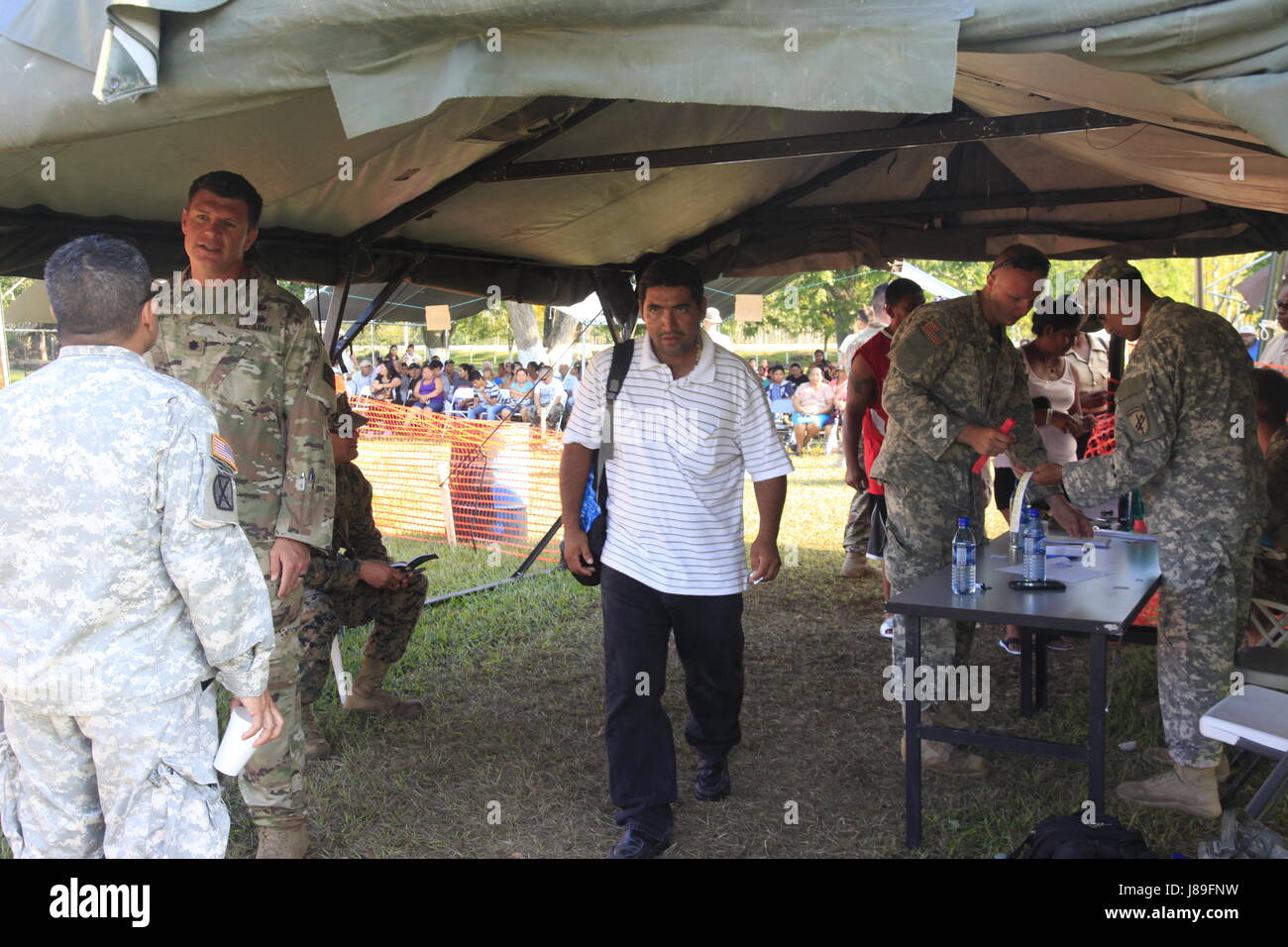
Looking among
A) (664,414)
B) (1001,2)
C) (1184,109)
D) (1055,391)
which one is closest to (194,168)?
(664,414)

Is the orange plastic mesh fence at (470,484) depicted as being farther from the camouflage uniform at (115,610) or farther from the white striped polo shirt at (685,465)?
the camouflage uniform at (115,610)

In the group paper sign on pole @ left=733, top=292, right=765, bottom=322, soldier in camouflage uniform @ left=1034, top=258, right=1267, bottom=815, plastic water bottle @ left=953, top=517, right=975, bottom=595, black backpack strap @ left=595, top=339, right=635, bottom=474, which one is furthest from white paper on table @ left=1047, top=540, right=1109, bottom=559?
paper sign on pole @ left=733, top=292, right=765, bottom=322

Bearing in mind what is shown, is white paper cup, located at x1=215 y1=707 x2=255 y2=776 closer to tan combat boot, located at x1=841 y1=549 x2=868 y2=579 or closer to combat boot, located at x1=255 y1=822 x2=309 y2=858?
combat boot, located at x1=255 y1=822 x2=309 y2=858

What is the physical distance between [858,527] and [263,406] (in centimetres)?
573

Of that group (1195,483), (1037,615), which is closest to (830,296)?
(1195,483)

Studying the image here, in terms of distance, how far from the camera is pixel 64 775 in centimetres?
227

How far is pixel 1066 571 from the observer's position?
13.7 ft

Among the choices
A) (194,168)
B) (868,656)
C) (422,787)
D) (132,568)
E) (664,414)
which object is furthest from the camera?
(868,656)

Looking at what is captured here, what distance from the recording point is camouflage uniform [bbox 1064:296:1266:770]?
3.89 m

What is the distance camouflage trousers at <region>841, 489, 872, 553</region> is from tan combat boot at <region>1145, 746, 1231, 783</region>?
11.9 ft

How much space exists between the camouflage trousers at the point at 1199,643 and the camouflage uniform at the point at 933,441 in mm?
803

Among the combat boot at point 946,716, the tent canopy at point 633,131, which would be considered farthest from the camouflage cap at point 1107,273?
the combat boot at point 946,716
